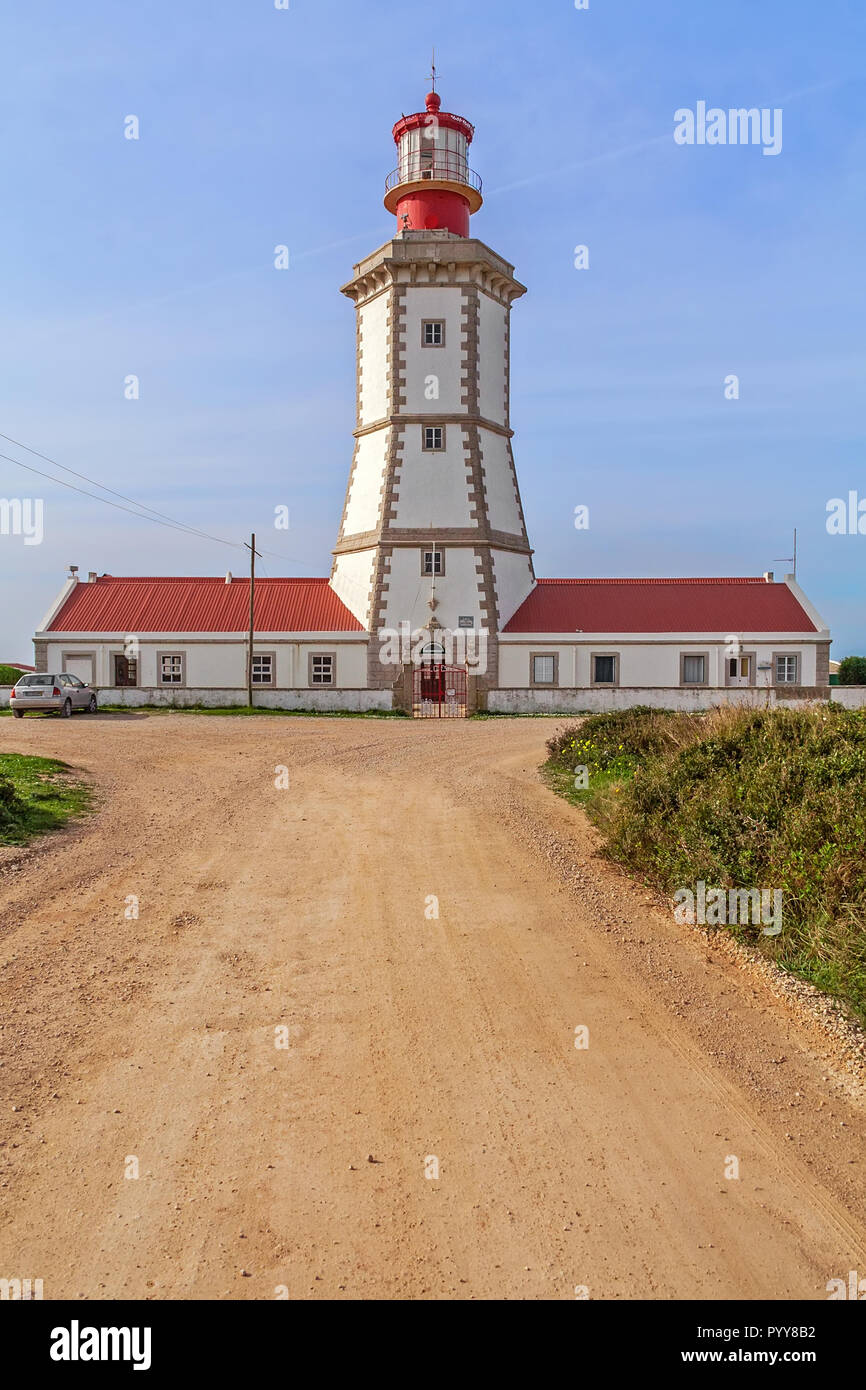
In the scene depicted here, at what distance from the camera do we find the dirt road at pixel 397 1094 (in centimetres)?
341

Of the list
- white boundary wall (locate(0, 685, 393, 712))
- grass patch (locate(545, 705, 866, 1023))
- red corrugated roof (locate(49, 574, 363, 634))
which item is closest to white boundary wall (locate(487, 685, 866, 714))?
white boundary wall (locate(0, 685, 393, 712))

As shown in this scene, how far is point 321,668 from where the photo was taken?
Result: 111 ft

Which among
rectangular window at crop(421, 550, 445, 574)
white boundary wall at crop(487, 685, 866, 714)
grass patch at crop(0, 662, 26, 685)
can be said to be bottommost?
white boundary wall at crop(487, 685, 866, 714)

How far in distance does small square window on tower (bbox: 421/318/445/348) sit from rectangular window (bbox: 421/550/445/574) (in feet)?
25.3

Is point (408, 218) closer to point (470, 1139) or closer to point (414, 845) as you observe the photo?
point (414, 845)

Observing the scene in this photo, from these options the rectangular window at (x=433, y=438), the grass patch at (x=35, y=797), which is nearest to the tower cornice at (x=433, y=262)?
the rectangular window at (x=433, y=438)

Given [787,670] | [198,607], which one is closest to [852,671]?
[787,670]

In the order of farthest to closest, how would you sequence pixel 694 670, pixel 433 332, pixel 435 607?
pixel 694 670, pixel 435 607, pixel 433 332

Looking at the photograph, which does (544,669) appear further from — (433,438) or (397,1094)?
(397,1094)

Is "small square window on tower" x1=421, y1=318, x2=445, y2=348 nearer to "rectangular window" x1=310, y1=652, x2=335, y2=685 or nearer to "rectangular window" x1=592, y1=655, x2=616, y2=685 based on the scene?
"rectangular window" x1=310, y1=652, x2=335, y2=685

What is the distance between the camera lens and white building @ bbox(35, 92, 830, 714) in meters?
32.5

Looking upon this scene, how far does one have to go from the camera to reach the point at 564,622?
3506cm

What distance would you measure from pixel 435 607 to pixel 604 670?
23.4ft

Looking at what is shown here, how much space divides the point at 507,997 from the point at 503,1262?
256cm
